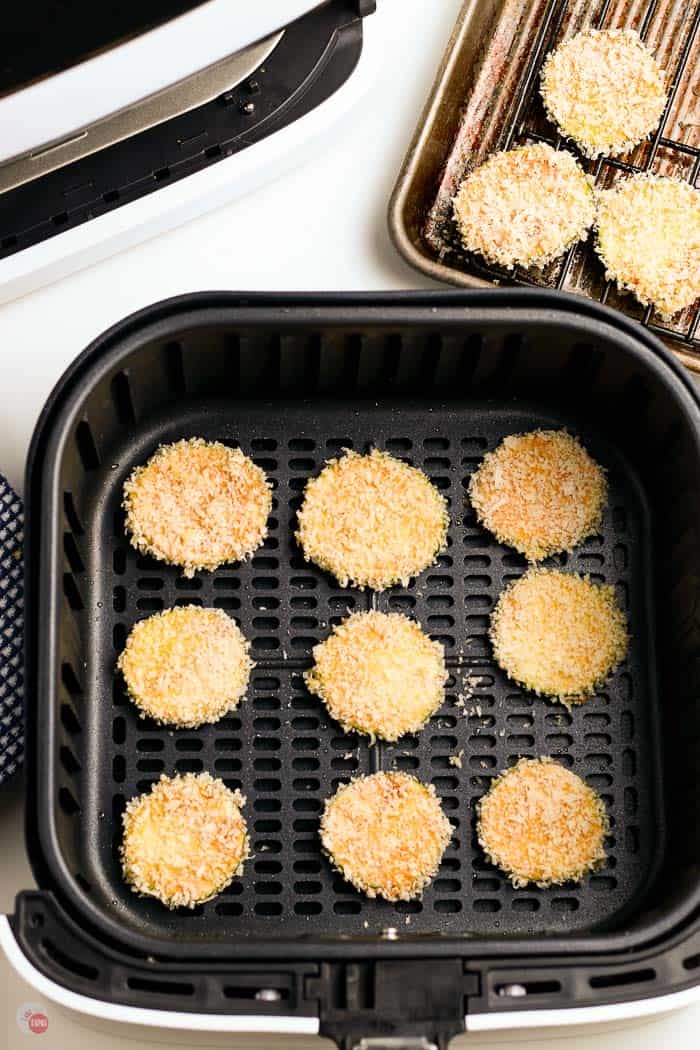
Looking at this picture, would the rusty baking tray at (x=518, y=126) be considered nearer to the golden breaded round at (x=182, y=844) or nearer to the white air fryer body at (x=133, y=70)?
the white air fryer body at (x=133, y=70)

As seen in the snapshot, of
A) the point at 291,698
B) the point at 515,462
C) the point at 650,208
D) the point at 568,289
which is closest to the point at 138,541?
the point at 291,698

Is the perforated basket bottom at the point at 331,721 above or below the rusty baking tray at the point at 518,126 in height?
below

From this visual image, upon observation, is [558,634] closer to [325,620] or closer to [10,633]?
[325,620]

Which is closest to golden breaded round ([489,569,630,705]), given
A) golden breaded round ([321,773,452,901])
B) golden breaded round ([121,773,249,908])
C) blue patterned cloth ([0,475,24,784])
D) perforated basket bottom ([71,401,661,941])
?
perforated basket bottom ([71,401,661,941])

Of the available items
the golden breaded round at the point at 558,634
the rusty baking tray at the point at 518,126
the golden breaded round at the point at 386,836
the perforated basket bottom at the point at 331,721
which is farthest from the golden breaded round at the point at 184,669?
the rusty baking tray at the point at 518,126

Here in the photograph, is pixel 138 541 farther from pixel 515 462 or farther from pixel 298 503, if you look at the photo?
pixel 515 462

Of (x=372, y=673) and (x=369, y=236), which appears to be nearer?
(x=372, y=673)
